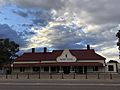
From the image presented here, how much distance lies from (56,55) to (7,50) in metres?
27.4

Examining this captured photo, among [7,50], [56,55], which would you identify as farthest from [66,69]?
[7,50]

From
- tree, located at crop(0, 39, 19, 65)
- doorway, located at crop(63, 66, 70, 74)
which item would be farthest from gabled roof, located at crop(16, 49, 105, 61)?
tree, located at crop(0, 39, 19, 65)

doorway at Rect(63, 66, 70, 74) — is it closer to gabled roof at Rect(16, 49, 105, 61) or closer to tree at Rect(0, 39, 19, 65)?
gabled roof at Rect(16, 49, 105, 61)

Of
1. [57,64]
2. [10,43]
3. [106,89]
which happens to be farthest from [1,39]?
[106,89]

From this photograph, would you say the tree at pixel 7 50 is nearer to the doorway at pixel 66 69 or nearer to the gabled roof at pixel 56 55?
the gabled roof at pixel 56 55

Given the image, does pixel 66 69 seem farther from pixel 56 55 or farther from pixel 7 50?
pixel 7 50

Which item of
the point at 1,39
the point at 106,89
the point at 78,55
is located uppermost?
the point at 1,39

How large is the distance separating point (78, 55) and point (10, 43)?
105 ft

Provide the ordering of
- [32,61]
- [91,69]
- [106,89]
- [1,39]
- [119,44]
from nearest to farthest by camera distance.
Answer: [106,89] < [119,44] < [91,69] < [32,61] < [1,39]

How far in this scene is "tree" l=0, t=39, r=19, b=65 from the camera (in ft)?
306

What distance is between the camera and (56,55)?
76.1 meters

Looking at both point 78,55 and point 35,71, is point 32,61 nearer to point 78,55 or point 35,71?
point 35,71

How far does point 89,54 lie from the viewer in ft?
246

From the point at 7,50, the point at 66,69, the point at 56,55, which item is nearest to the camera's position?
the point at 66,69
